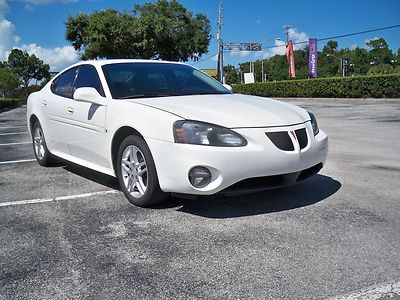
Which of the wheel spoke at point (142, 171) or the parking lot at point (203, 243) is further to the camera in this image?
the wheel spoke at point (142, 171)

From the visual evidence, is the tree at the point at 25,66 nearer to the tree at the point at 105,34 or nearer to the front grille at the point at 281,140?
the tree at the point at 105,34

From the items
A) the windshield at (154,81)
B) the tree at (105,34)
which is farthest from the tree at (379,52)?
the windshield at (154,81)

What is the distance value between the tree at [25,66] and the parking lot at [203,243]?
67.6m

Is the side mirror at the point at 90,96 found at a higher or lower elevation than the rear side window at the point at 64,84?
lower

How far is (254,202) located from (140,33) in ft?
95.7

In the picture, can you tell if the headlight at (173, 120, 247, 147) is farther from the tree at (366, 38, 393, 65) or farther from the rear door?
the tree at (366, 38, 393, 65)

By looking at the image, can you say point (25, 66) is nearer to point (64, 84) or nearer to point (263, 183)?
point (64, 84)

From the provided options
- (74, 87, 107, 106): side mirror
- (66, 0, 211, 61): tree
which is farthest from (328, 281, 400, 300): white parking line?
(66, 0, 211, 61): tree

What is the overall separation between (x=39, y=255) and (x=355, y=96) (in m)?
23.0

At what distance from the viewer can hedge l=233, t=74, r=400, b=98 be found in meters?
21.4

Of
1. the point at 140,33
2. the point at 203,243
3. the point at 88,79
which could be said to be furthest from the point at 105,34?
the point at 203,243

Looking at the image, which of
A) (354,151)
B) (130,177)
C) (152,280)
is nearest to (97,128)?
(130,177)

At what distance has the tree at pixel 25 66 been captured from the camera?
66281 millimetres

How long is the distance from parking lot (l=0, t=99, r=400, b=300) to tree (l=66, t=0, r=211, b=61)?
27899mm
